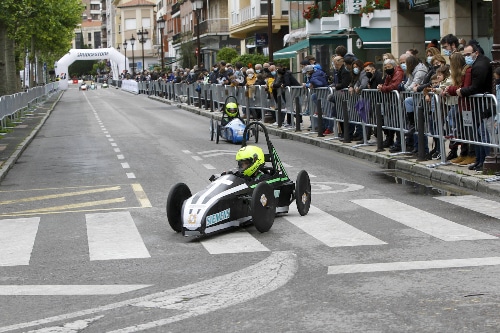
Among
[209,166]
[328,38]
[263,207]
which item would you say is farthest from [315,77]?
[328,38]

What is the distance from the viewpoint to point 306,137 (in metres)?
24.8

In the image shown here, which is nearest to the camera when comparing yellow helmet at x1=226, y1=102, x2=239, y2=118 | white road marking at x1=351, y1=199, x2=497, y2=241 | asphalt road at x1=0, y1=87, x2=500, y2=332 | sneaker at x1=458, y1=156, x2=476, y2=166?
asphalt road at x1=0, y1=87, x2=500, y2=332

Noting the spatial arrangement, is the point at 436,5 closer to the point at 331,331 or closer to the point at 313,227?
the point at 313,227

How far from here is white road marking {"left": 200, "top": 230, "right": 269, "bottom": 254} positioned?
995 cm

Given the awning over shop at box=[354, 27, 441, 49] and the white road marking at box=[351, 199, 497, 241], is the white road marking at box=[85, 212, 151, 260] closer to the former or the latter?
the white road marking at box=[351, 199, 497, 241]

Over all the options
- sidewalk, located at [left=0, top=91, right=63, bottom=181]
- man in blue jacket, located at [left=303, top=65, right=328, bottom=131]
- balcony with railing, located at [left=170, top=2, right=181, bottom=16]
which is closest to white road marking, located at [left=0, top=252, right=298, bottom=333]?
sidewalk, located at [left=0, top=91, right=63, bottom=181]

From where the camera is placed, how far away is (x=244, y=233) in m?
11.0

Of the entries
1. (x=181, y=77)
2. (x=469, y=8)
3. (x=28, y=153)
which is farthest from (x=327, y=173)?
(x=181, y=77)

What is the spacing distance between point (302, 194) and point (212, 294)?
447 centimetres

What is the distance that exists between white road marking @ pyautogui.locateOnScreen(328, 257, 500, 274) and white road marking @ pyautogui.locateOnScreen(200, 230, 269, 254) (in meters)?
1.41

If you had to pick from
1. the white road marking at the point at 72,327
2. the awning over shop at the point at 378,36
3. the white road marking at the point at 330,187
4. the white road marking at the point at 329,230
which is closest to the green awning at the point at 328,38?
the awning over shop at the point at 378,36

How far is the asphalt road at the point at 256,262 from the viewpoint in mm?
7020

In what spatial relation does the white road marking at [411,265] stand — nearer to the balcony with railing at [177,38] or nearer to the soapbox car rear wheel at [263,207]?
the soapbox car rear wheel at [263,207]

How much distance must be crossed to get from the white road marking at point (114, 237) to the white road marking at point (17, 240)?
63 cm
